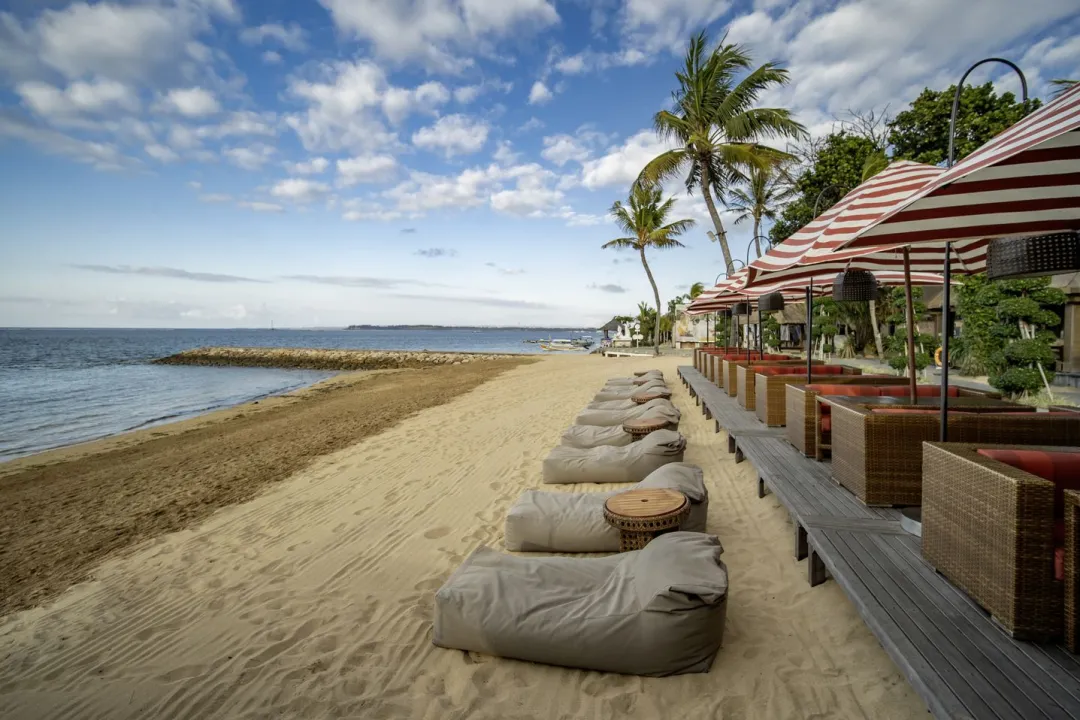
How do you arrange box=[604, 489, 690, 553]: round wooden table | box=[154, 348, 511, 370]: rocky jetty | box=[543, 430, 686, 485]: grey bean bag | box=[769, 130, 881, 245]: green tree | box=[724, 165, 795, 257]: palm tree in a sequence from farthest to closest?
box=[154, 348, 511, 370]: rocky jetty
box=[724, 165, 795, 257]: palm tree
box=[769, 130, 881, 245]: green tree
box=[543, 430, 686, 485]: grey bean bag
box=[604, 489, 690, 553]: round wooden table

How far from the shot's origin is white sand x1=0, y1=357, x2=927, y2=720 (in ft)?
7.09

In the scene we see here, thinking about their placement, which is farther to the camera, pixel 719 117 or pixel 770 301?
pixel 719 117

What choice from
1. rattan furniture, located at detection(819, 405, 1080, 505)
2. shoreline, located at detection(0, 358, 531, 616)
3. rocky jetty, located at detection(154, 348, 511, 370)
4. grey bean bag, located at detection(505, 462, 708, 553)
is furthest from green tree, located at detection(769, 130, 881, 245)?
rocky jetty, located at detection(154, 348, 511, 370)

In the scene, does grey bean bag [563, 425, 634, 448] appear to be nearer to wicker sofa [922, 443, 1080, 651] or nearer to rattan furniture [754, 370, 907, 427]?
rattan furniture [754, 370, 907, 427]

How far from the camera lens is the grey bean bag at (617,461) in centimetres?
499

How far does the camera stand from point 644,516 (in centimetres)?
312

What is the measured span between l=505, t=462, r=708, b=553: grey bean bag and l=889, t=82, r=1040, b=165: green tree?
53.4 ft

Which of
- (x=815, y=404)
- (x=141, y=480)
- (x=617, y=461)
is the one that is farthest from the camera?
(x=141, y=480)

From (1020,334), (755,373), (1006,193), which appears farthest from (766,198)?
(1006,193)

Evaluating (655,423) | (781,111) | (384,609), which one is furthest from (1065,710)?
(781,111)

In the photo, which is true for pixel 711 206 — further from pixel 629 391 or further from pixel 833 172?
pixel 629 391

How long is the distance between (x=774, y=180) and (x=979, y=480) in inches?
891

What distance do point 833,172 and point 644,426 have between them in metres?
16.5

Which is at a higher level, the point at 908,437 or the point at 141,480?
the point at 908,437
